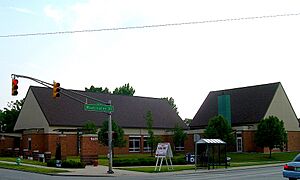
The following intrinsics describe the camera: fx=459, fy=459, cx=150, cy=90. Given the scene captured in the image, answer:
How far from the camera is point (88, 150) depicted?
41.0 m

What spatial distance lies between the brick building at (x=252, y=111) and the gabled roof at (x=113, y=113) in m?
5.70

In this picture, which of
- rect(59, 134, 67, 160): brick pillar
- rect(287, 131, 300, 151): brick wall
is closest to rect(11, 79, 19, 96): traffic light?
rect(59, 134, 67, 160): brick pillar

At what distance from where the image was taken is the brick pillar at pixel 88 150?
3966 centimetres

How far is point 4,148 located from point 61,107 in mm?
9326

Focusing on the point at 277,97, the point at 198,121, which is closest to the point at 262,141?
the point at 277,97

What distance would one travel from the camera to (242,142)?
60531mm

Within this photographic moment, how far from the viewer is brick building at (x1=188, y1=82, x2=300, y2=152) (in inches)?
2409

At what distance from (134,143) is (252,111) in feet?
56.1

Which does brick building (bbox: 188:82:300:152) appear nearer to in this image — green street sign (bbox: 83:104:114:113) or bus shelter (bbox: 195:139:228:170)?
bus shelter (bbox: 195:139:228:170)

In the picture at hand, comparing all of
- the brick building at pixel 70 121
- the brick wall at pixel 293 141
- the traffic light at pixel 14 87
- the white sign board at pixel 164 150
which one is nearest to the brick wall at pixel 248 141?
the brick wall at pixel 293 141

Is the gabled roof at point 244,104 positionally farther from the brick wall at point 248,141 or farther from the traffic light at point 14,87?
the traffic light at point 14,87

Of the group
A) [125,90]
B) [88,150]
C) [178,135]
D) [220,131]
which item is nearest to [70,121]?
[178,135]

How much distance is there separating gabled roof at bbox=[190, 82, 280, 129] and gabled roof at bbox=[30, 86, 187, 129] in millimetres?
4087

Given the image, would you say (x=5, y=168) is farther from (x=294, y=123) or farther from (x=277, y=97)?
(x=294, y=123)
